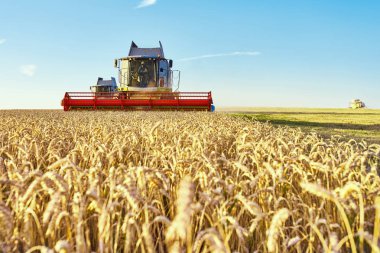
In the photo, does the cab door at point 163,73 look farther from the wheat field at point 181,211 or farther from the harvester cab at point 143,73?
the wheat field at point 181,211

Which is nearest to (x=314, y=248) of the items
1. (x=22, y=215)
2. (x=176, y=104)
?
(x=22, y=215)

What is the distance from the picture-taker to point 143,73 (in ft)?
73.9

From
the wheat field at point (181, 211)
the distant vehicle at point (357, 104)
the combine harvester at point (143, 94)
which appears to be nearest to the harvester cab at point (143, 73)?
the combine harvester at point (143, 94)

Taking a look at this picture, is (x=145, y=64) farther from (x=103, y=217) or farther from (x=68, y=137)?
→ (x=103, y=217)

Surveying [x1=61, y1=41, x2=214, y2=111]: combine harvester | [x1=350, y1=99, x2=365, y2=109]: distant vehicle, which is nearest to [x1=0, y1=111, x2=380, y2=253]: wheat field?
[x1=61, y1=41, x2=214, y2=111]: combine harvester

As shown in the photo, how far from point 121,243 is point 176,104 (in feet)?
62.4

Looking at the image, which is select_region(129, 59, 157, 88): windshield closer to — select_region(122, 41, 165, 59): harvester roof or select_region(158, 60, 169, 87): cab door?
select_region(158, 60, 169, 87): cab door

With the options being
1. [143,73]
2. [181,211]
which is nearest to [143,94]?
[143,73]

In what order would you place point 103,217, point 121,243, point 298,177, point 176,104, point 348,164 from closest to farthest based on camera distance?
point 103,217, point 121,243, point 348,164, point 298,177, point 176,104

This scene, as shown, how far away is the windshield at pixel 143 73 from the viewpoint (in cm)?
2241

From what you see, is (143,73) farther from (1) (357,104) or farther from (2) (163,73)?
(1) (357,104)

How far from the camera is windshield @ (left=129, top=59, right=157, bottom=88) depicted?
22.4 m

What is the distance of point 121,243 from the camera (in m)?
2.75

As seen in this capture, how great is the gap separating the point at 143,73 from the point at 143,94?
118cm
